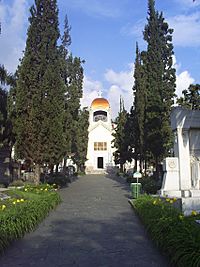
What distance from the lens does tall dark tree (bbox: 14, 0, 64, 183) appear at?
18266mm

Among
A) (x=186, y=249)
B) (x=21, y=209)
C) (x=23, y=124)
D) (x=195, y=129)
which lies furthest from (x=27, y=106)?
(x=186, y=249)

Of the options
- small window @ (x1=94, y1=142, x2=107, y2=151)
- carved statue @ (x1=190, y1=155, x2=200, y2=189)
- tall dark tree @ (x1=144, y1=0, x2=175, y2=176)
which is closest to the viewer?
carved statue @ (x1=190, y1=155, x2=200, y2=189)

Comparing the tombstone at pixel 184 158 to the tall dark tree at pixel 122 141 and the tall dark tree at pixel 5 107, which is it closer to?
the tall dark tree at pixel 5 107

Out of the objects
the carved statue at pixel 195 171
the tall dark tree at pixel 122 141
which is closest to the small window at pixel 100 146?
the tall dark tree at pixel 122 141

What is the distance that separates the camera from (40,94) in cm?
1900

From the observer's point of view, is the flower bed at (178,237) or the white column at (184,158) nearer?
the flower bed at (178,237)

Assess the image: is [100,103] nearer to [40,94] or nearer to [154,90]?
[154,90]

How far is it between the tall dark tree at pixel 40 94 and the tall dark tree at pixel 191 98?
8.02 m

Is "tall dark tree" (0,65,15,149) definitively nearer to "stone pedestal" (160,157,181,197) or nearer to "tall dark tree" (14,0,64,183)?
"tall dark tree" (14,0,64,183)

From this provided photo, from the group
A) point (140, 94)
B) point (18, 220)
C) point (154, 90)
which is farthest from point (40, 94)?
point (18, 220)

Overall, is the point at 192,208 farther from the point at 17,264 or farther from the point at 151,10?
the point at 151,10

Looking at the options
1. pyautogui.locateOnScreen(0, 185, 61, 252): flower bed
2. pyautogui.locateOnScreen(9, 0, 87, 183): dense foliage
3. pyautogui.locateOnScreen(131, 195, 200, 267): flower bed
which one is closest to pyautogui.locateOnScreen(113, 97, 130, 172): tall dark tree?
pyautogui.locateOnScreen(9, 0, 87, 183): dense foliage

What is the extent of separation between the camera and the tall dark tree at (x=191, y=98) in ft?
66.9

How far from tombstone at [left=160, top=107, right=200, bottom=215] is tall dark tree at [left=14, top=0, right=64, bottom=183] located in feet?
24.7
